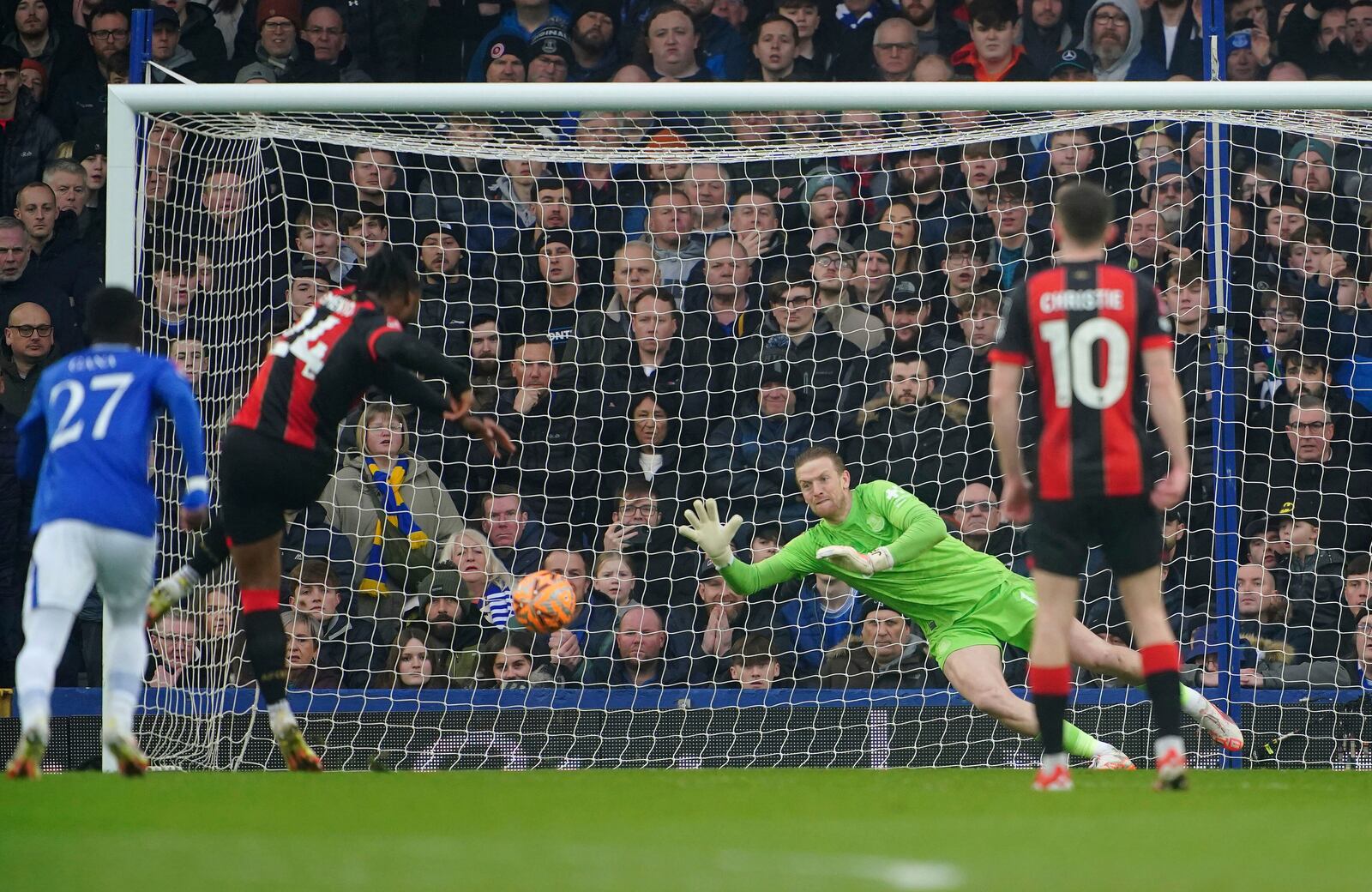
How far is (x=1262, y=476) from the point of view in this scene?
9.20 m

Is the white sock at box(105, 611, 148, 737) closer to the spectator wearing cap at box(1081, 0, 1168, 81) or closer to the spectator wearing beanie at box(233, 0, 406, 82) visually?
the spectator wearing beanie at box(233, 0, 406, 82)

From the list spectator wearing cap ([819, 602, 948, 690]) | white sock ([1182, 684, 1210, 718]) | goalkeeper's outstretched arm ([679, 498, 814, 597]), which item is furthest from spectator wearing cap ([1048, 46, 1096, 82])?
white sock ([1182, 684, 1210, 718])

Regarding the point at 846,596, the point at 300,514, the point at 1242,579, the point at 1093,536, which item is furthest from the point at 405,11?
the point at 1093,536

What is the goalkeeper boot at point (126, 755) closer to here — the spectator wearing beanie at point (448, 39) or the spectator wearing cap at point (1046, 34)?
the spectator wearing beanie at point (448, 39)

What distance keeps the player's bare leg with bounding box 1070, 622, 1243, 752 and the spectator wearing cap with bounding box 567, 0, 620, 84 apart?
4.73m

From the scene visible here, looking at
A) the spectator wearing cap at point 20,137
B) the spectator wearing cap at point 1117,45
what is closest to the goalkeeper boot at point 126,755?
the spectator wearing cap at point 20,137

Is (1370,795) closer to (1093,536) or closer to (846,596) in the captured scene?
(1093,536)

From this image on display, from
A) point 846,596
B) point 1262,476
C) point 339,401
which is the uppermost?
point 339,401

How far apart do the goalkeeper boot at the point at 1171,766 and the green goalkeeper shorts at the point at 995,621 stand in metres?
2.32

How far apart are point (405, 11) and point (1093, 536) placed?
6577 mm

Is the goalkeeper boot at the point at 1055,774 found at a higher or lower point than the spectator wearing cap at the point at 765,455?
lower

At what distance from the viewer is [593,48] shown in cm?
1026

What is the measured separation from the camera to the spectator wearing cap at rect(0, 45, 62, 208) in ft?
32.3

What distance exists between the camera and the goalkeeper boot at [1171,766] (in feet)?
17.2
